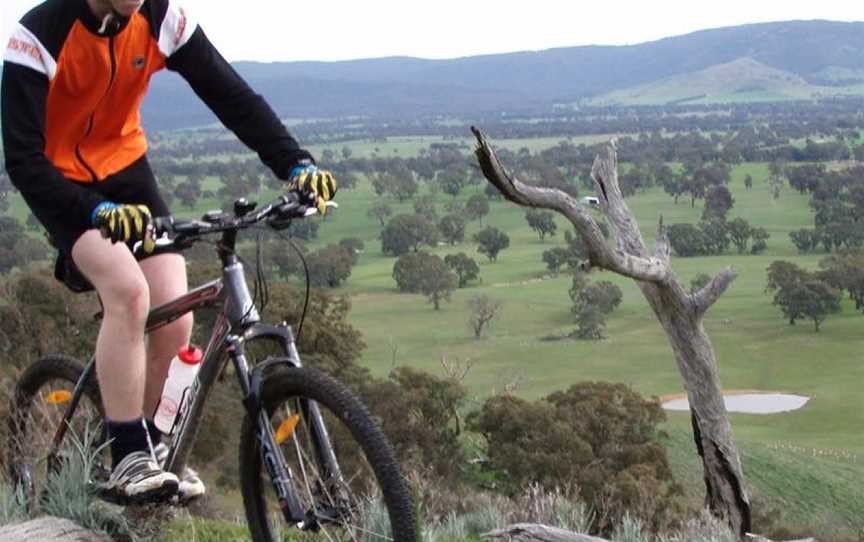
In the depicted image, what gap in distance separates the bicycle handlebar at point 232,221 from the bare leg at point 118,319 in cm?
20

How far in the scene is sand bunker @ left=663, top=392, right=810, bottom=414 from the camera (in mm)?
46653

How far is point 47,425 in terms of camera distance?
17.7 feet

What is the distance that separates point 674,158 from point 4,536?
14761cm

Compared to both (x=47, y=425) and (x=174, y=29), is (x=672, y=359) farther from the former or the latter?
(x=174, y=29)

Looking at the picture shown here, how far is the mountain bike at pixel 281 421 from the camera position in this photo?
11.9 ft

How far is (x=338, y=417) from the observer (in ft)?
12.1

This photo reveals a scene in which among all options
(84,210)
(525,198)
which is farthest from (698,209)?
(84,210)

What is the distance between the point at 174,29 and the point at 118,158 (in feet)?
1.76

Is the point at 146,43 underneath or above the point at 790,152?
above

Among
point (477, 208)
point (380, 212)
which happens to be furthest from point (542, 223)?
point (380, 212)

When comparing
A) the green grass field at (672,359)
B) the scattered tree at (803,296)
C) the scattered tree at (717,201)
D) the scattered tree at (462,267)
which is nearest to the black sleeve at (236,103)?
the green grass field at (672,359)

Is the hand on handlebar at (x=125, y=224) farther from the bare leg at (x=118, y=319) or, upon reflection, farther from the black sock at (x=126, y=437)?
the black sock at (x=126, y=437)

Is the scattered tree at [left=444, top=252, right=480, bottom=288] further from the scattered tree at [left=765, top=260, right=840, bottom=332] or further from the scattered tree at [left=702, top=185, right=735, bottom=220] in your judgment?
the scattered tree at [left=702, top=185, right=735, bottom=220]

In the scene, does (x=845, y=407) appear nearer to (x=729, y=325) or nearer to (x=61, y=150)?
(x=729, y=325)
